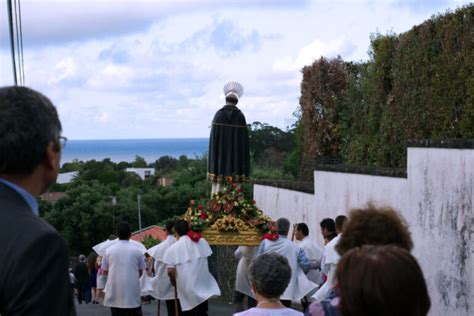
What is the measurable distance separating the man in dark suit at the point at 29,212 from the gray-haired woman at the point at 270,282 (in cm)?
323

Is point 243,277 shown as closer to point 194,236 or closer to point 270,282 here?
point 194,236

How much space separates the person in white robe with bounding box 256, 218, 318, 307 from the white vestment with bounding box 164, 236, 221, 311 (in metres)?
1.00

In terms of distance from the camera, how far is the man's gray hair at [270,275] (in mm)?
7031

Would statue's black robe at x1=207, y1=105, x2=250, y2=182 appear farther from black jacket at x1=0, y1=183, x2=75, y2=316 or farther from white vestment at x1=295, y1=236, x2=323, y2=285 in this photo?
black jacket at x1=0, y1=183, x2=75, y2=316

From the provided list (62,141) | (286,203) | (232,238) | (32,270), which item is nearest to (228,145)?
(232,238)

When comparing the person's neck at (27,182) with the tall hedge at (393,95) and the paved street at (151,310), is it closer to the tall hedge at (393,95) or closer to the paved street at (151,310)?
the tall hedge at (393,95)

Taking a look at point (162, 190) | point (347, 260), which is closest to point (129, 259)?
point (347, 260)

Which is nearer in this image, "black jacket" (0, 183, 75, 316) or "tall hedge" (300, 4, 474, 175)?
"black jacket" (0, 183, 75, 316)

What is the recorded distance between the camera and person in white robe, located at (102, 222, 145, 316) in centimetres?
1382

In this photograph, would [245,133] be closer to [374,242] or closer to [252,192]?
[252,192]

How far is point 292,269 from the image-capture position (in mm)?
13688

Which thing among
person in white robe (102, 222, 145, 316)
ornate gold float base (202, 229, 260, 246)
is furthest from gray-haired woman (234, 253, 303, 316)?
ornate gold float base (202, 229, 260, 246)

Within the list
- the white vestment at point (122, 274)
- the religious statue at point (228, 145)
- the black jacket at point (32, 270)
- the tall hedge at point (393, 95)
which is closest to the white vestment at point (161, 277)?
the white vestment at point (122, 274)

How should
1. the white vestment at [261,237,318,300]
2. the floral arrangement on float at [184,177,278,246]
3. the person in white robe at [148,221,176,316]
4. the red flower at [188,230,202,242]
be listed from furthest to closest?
the floral arrangement on float at [184,177,278,246]
the person in white robe at [148,221,176,316]
the red flower at [188,230,202,242]
the white vestment at [261,237,318,300]
